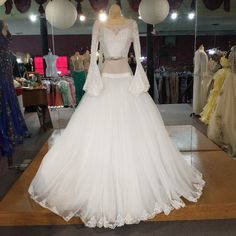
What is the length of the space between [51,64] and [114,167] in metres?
1.57

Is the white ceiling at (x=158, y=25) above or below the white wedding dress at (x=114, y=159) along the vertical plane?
above

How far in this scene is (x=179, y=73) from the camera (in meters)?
3.15

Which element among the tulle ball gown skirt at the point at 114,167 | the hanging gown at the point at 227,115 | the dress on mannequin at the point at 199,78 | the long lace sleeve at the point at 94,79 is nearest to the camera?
the tulle ball gown skirt at the point at 114,167

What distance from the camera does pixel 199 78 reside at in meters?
3.21

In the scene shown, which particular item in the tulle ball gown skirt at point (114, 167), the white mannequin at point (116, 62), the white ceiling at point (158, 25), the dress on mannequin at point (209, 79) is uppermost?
the white ceiling at point (158, 25)

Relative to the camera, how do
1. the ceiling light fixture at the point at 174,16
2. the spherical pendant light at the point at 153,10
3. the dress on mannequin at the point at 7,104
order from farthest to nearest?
the ceiling light fixture at the point at 174,16 < the spherical pendant light at the point at 153,10 < the dress on mannequin at the point at 7,104

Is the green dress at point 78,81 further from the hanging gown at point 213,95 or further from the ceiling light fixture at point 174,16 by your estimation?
the hanging gown at point 213,95

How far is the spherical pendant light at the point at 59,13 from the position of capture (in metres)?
2.88

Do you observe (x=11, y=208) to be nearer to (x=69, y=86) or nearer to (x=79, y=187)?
(x=79, y=187)

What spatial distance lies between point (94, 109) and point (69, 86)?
106 cm

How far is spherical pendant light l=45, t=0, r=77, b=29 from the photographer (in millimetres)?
2883

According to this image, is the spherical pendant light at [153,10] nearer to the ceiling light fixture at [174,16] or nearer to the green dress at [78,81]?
the ceiling light fixture at [174,16]


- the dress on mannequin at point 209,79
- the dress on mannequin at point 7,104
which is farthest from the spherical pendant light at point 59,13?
the dress on mannequin at point 209,79

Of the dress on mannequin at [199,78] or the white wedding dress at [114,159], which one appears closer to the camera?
the white wedding dress at [114,159]
